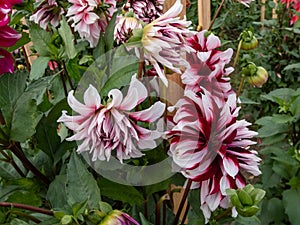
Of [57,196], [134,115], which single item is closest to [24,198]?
[57,196]

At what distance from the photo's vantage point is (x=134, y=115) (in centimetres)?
41

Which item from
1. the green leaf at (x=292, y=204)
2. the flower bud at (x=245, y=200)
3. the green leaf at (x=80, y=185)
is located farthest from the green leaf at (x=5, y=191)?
the green leaf at (x=292, y=204)

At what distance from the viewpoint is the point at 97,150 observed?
16.0 inches

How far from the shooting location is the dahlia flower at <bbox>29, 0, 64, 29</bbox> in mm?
573

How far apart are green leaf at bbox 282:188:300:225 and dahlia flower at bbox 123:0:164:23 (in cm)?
53

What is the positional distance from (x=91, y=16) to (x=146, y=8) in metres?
0.10

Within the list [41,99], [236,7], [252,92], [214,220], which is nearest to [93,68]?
[41,99]

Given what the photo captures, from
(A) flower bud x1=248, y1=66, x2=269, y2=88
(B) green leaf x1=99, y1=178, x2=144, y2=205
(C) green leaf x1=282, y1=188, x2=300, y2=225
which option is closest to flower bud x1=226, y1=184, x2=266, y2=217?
(B) green leaf x1=99, y1=178, x2=144, y2=205

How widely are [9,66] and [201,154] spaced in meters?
0.22

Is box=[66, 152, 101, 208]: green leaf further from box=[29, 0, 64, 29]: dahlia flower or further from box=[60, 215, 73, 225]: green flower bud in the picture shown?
box=[29, 0, 64, 29]: dahlia flower

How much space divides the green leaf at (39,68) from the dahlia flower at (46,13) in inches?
1.9

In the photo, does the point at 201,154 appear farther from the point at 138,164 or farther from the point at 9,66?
the point at 9,66

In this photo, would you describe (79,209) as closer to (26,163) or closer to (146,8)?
(26,163)

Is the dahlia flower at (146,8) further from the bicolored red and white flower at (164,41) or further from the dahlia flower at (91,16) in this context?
the bicolored red and white flower at (164,41)
